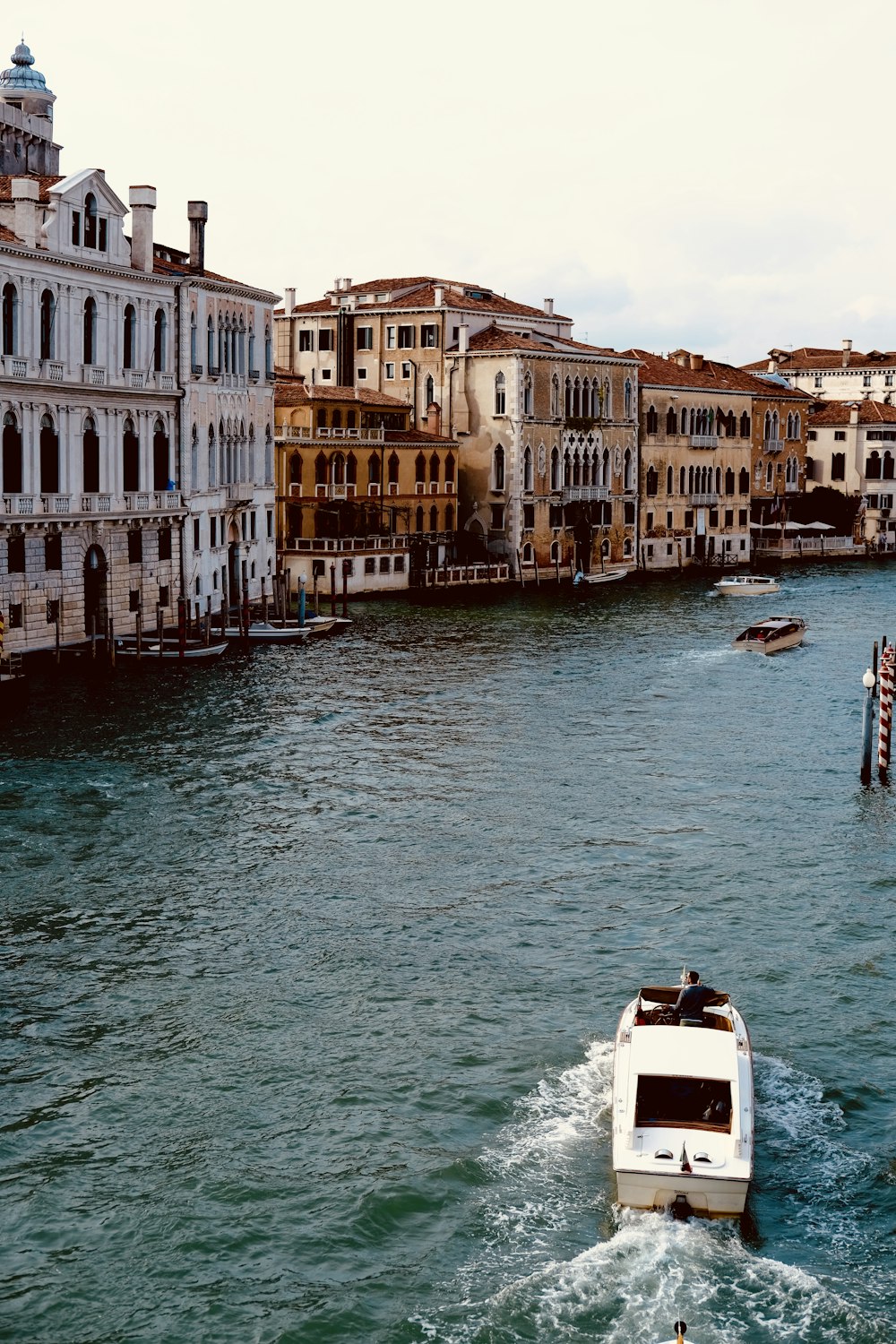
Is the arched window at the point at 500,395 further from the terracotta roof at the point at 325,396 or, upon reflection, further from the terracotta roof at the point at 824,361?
the terracotta roof at the point at 824,361

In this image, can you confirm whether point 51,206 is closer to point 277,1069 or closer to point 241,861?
point 241,861

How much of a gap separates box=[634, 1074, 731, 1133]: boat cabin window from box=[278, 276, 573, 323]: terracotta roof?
6518cm

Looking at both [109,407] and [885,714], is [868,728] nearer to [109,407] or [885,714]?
[885,714]

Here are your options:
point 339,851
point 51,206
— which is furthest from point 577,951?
point 51,206

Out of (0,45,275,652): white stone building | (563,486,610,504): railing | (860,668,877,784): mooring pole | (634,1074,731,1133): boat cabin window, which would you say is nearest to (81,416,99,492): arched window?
(0,45,275,652): white stone building

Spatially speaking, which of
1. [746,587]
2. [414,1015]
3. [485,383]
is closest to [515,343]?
[485,383]

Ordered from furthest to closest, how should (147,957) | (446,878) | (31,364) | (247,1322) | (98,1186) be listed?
1. (31,364)
2. (446,878)
3. (147,957)
4. (98,1186)
5. (247,1322)

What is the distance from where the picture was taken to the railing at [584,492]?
8219 centimetres

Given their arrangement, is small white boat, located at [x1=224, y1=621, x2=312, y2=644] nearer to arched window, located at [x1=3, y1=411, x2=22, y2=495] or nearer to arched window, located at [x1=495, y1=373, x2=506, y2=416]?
arched window, located at [x1=3, y1=411, x2=22, y2=495]

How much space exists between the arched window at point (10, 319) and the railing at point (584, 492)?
42090mm

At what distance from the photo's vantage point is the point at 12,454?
43156 mm

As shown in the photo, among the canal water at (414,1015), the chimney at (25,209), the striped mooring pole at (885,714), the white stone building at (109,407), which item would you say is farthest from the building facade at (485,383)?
the striped mooring pole at (885,714)

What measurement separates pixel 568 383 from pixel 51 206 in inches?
1600

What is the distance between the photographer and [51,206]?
146 feet
